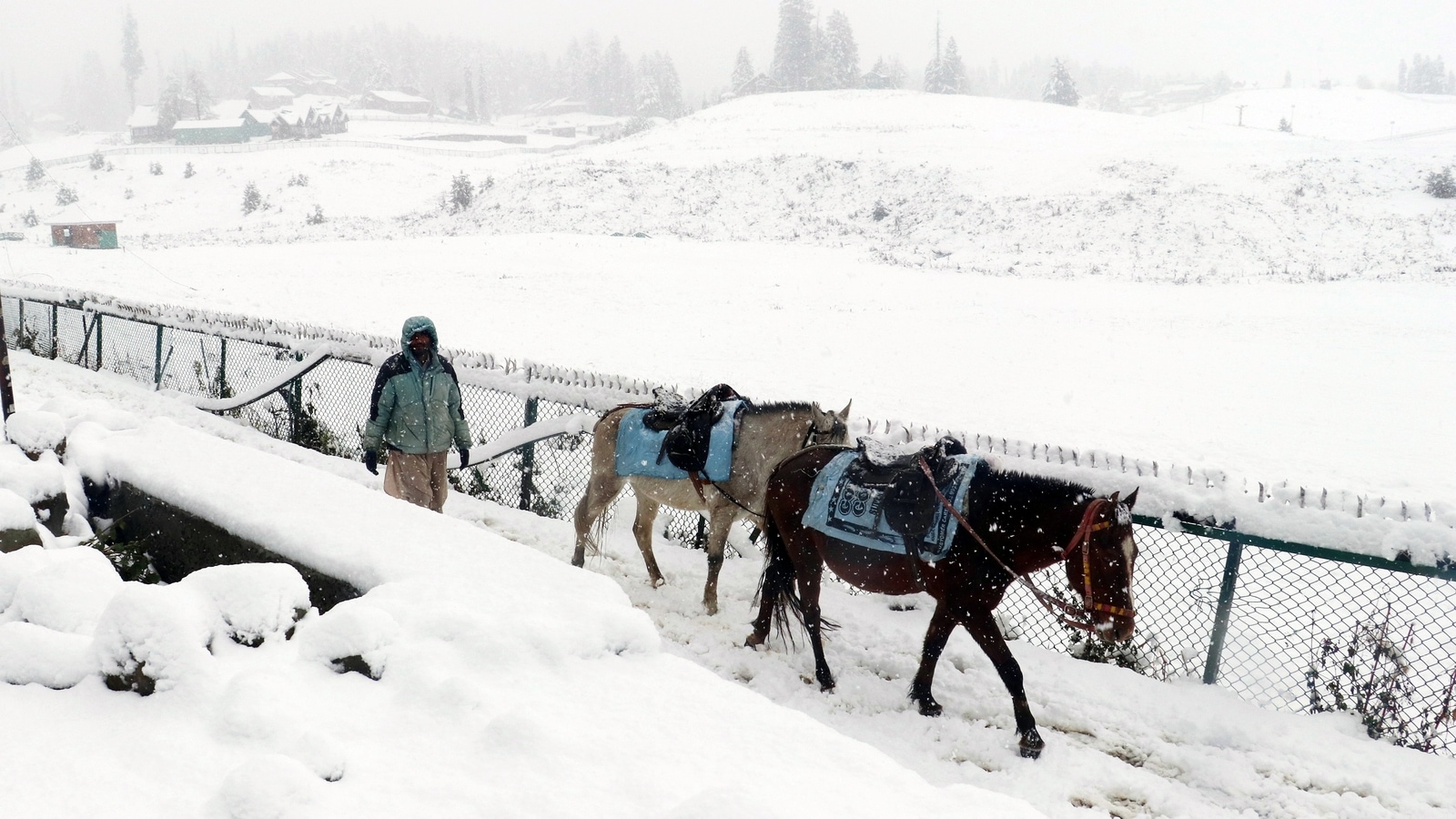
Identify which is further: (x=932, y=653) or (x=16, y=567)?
(x=932, y=653)

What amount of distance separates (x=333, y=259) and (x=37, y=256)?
1240 cm

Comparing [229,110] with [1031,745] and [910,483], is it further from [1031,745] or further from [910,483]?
[1031,745]

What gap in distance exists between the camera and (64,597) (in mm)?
2725

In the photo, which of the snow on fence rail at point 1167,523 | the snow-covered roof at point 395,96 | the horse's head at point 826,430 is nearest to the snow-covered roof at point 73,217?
the snow on fence rail at point 1167,523

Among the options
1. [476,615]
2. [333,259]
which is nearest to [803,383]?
[476,615]

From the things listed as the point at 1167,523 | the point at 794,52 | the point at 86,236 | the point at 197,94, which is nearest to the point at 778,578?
the point at 1167,523

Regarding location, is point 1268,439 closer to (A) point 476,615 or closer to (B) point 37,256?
(A) point 476,615

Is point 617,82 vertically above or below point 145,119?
above

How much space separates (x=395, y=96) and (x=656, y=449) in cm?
13518

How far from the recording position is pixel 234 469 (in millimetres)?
4305

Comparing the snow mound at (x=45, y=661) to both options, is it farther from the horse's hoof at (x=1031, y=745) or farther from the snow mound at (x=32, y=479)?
the horse's hoof at (x=1031, y=745)

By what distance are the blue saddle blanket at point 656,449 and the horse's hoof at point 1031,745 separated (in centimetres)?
257

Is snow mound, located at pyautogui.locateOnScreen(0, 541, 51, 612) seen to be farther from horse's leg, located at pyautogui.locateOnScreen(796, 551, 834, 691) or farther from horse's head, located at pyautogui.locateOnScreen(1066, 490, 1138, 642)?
horse's head, located at pyautogui.locateOnScreen(1066, 490, 1138, 642)

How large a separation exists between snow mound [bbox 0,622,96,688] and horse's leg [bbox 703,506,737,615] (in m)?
3.97
